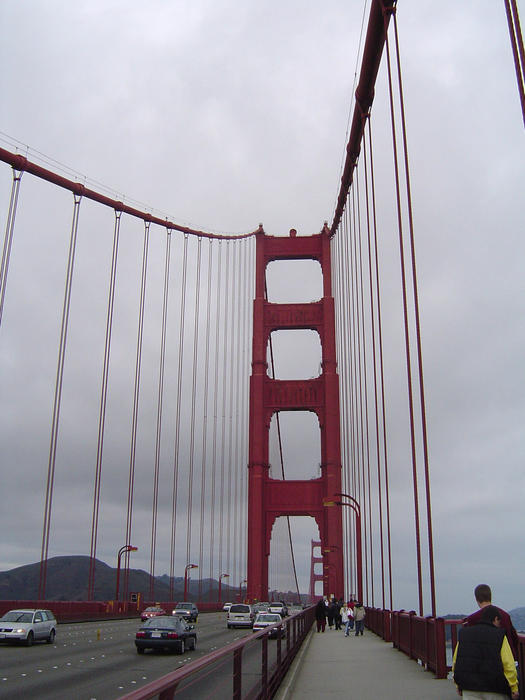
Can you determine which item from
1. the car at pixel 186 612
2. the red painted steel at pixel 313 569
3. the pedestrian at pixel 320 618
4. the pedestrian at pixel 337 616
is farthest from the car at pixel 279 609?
the red painted steel at pixel 313 569

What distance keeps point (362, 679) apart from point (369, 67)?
17128mm

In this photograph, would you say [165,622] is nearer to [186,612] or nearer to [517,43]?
[517,43]

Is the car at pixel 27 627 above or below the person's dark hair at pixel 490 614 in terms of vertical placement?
below

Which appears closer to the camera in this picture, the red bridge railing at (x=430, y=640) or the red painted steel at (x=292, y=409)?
the red bridge railing at (x=430, y=640)

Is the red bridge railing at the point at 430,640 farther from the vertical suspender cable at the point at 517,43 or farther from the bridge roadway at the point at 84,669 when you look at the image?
the vertical suspender cable at the point at 517,43

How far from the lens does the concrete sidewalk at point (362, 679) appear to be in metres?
9.34

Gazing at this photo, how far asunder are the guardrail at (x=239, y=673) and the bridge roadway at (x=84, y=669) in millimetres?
148

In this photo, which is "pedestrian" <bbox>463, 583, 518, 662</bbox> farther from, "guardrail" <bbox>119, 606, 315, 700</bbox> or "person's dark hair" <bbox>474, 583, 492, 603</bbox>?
"guardrail" <bbox>119, 606, 315, 700</bbox>

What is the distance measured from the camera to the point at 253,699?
7.37 metres

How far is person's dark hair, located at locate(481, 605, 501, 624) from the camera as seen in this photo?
201 inches

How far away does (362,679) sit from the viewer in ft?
36.6

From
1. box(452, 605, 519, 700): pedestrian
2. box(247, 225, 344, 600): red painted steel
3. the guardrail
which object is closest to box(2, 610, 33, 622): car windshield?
the guardrail

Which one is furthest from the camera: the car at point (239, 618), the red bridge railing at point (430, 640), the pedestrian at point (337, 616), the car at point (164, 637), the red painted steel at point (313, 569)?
the red painted steel at point (313, 569)

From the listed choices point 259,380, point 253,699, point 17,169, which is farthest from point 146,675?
point 259,380
